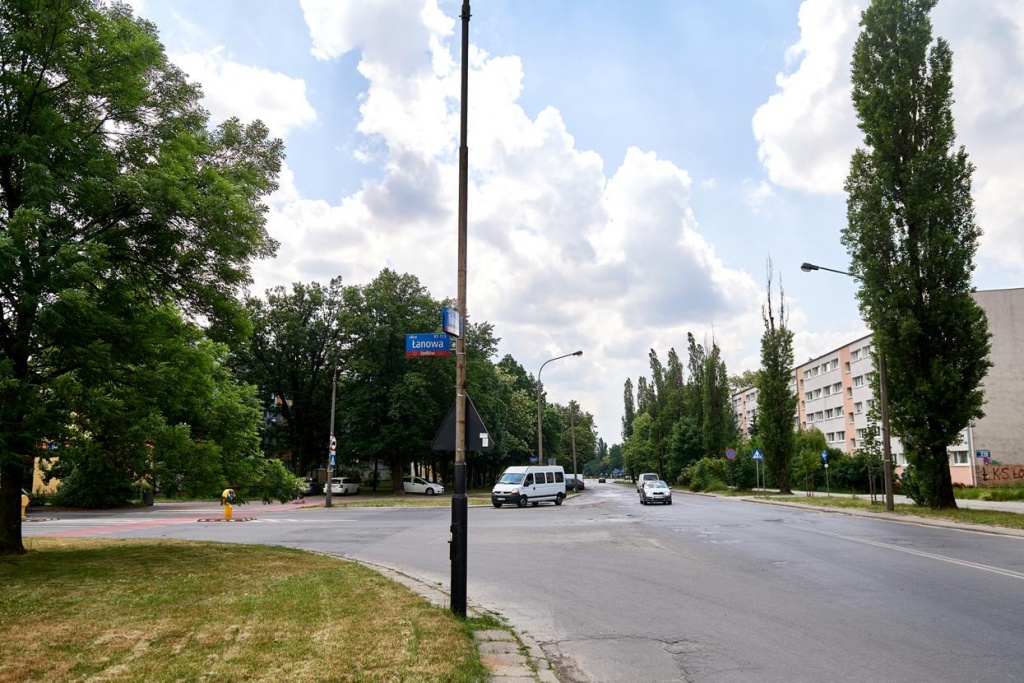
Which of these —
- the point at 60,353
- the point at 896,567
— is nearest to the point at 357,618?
the point at 60,353

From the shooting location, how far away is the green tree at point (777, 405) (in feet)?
153

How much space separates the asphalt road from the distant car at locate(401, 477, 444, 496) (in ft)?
108

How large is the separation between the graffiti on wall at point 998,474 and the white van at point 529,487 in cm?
2911

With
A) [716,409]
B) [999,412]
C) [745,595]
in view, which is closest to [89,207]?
[745,595]

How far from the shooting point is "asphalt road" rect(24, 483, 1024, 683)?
589 centimetres

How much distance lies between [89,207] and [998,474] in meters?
52.5

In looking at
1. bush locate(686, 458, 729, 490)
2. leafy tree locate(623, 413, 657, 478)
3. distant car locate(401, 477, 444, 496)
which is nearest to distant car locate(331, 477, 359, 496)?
distant car locate(401, 477, 444, 496)

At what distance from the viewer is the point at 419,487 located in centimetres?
5266

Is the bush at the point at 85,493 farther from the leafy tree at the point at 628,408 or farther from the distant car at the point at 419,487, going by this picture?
the leafy tree at the point at 628,408

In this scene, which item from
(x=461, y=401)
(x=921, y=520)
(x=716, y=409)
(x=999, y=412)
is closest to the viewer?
(x=461, y=401)

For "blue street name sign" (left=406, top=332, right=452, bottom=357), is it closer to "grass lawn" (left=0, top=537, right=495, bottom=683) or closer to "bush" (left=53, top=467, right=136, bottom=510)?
"grass lawn" (left=0, top=537, right=495, bottom=683)

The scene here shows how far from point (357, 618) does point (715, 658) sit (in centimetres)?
371

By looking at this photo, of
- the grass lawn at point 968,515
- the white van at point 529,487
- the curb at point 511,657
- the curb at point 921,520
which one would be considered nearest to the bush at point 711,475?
the white van at point 529,487

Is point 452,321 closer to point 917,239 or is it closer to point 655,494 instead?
point 917,239
